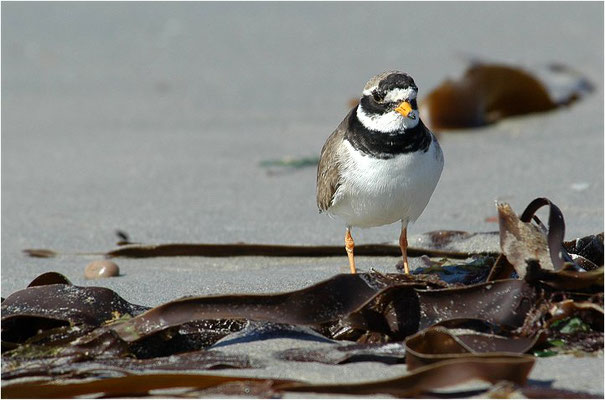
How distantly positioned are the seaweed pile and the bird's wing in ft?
3.08

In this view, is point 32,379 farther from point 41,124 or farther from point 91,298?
point 41,124

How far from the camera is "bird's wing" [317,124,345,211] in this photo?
437cm

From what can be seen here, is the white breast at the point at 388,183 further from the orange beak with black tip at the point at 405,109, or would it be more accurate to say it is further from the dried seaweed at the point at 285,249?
the dried seaweed at the point at 285,249

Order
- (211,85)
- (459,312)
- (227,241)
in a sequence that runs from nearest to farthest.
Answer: (459,312) < (227,241) < (211,85)

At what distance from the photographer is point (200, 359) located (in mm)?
3070

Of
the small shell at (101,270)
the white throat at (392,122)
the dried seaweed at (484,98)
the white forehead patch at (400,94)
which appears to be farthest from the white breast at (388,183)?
the dried seaweed at (484,98)

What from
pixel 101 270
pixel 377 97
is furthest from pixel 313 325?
pixel 101 270

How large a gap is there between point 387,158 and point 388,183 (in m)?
0.11

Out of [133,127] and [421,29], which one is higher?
[421,29]

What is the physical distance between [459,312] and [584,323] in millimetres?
417

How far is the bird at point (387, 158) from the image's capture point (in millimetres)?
4129

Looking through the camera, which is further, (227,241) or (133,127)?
(133,127)

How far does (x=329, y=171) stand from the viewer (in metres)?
4.44

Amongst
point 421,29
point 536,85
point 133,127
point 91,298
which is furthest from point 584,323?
point 421,29
